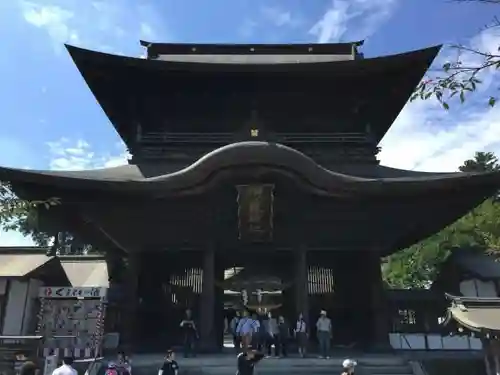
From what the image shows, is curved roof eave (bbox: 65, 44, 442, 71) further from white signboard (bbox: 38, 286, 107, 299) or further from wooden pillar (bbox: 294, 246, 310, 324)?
white signboard (bbox: 38, 286, 107, 299)

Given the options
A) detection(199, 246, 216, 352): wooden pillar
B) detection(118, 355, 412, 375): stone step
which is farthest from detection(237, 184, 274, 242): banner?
detection(118, 355, 412, 375): stone step

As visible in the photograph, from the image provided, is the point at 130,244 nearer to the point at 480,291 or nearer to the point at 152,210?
the point at 152,210

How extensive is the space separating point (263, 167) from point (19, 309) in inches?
310

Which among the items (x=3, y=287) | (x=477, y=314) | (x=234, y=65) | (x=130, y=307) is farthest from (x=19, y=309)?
(x=477, y=314)

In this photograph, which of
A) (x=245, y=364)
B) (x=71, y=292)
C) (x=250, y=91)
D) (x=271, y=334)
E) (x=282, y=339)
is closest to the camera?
(x=245, y=364)

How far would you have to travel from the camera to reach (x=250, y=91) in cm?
1688

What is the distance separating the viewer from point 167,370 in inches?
424

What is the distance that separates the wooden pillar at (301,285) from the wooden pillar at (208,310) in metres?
2.47

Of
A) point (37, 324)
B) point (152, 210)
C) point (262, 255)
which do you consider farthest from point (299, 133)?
point (37, 324)

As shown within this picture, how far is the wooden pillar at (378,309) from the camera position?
14.0 m

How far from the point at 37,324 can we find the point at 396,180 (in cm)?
1092

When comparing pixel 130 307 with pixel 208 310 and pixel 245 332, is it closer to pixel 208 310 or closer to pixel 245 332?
pixel 208 310

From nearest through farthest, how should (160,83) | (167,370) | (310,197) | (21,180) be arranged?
(167,370) < (21,180) < (310,197) < (160,83)

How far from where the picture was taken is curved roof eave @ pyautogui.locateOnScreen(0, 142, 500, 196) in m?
13.1
